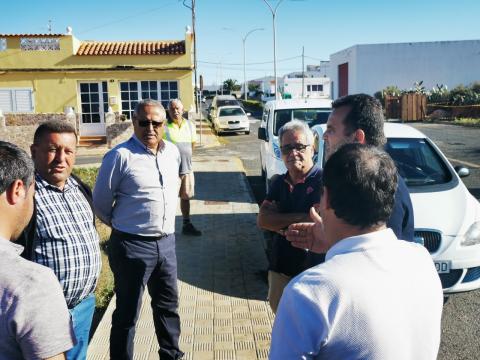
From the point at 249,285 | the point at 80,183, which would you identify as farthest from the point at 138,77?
the point at 80,183

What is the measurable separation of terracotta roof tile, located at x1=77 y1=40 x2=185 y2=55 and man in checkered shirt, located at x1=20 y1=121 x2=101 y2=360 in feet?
66.4

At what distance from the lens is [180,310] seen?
4734 mm

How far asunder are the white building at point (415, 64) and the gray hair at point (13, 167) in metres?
48.9

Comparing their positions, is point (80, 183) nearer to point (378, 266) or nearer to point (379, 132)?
point (379, 132)

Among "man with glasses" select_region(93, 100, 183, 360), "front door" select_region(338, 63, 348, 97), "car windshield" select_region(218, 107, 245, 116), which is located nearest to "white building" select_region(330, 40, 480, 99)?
"front door" select_region(338, 63, 348, 97)

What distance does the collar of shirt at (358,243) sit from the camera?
1441 mm

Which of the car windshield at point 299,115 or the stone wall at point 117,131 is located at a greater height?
the car windshield at point 299,115

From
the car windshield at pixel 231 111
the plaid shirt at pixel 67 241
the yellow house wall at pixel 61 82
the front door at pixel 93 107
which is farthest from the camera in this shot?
the car windshield at pixel 231 111

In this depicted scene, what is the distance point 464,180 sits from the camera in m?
11.2

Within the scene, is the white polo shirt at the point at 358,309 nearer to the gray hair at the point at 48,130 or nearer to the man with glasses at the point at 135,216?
the gray hair at the point at 48,130

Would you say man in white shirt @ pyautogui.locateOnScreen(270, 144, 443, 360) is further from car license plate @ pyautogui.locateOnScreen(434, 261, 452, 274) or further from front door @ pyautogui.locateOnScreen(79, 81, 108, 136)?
front door @ pyautogui.locateOnScreen(79, 81, 108, 136)

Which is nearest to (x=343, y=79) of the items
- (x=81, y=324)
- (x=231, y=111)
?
(x=231, y=111)

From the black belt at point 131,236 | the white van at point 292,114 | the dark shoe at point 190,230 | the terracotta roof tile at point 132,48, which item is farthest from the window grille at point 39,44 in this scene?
the black belt at point 131,236

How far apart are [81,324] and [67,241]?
0.52 meters
